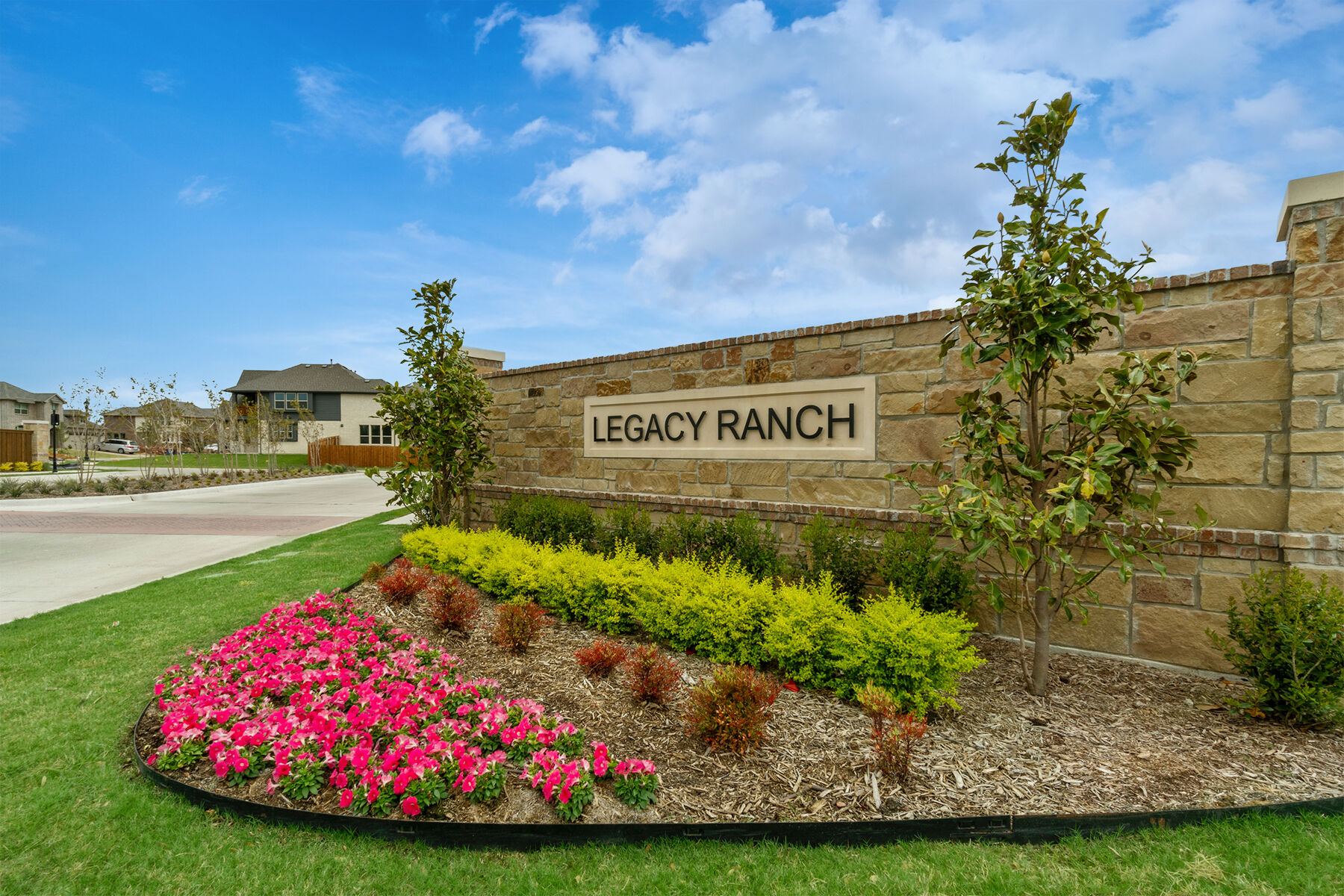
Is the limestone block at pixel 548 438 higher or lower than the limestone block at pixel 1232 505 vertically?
higher

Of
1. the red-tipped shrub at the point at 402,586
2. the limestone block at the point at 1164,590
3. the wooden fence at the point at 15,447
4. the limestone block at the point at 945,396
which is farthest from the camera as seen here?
the wooden fence at the point at 15,447

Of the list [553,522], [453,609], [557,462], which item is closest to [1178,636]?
[453,609]

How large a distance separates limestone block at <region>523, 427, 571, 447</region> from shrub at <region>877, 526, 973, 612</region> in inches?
183

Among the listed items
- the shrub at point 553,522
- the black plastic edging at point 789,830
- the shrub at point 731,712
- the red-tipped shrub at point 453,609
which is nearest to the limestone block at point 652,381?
the shrub at point 553,522

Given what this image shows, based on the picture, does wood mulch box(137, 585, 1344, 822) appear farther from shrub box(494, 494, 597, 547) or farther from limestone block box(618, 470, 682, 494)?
limestone block box(618, 470, 682, 494)

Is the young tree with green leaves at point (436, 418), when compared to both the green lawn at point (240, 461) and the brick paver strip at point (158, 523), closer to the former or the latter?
the brick paver strip at point (158, 523)

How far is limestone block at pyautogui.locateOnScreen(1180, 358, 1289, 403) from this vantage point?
3.99m

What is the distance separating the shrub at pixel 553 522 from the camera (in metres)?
7.07

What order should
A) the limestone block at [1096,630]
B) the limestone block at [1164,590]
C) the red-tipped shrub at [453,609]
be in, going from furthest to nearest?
the red-tipped shrub at [453,609] < the limestone block at [1096,630] < the limestone block at [1164,590]

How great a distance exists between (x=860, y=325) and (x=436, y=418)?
5.46 metres

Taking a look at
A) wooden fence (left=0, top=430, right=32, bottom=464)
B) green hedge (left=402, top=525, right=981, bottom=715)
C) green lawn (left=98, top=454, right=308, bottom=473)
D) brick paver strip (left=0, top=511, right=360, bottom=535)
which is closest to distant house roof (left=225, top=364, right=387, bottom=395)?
green lawn (left=98, top=454, right=308, bottom=473)

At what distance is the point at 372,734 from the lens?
3.30 metres

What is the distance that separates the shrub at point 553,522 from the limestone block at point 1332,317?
5.91 m

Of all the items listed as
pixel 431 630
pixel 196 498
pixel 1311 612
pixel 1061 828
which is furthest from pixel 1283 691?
pixel 196 498
